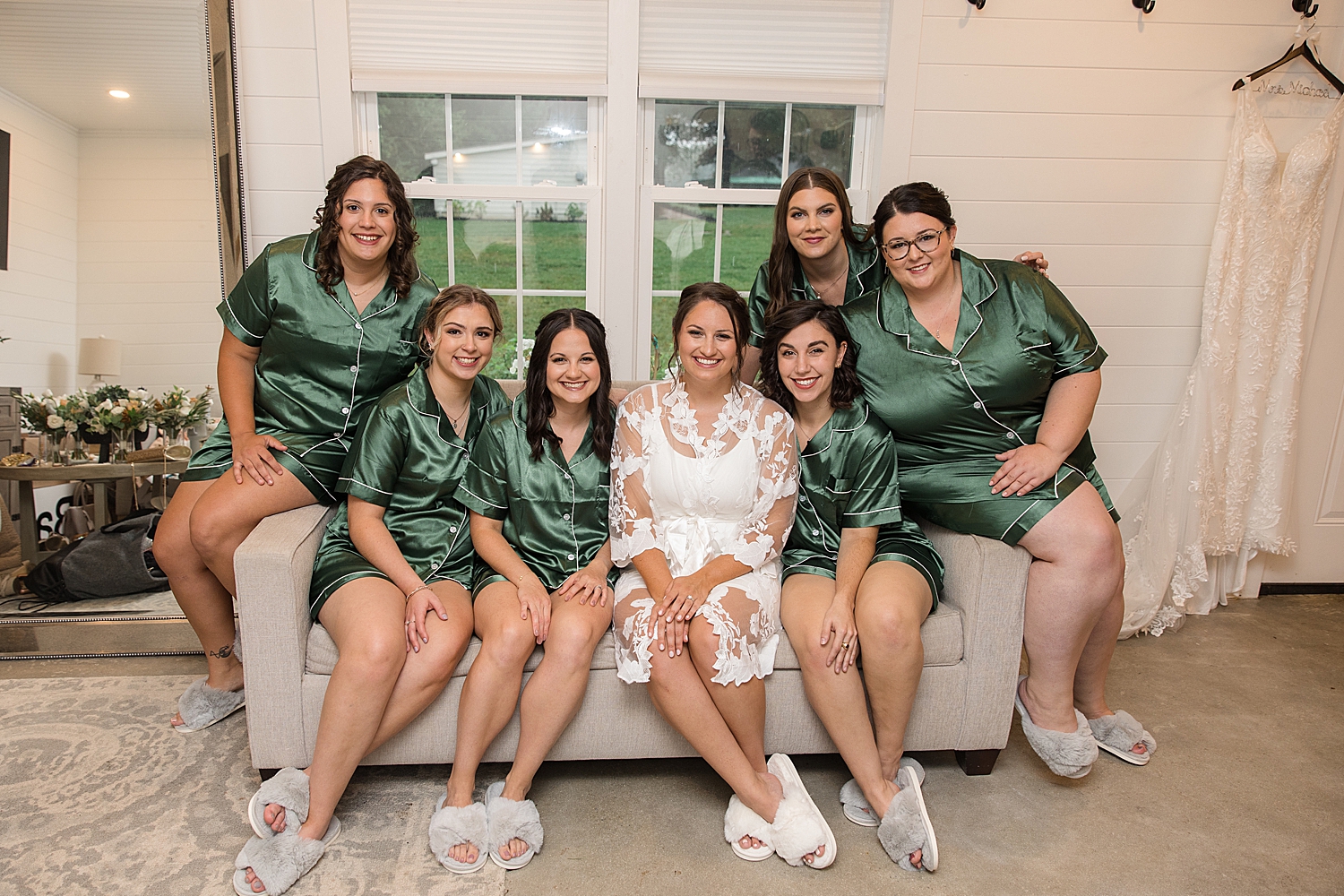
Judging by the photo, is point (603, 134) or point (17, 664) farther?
point (603, 134)

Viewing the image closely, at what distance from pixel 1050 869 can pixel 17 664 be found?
9.33 feet

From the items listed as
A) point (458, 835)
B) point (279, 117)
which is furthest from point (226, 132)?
point (458, 835)

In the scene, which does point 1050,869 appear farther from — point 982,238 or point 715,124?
point 715,124

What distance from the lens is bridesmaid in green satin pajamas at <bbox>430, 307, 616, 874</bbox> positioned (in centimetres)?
171

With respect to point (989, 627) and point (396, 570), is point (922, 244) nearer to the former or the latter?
point (989, 627)

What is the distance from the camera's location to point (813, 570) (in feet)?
6.53

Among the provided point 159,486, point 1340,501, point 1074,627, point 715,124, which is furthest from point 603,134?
point 1340,501

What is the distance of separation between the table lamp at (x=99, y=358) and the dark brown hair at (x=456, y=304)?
1222 millimetres

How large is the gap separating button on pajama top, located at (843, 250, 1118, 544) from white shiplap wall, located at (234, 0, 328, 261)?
1843 mm

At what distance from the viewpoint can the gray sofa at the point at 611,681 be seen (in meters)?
1.76

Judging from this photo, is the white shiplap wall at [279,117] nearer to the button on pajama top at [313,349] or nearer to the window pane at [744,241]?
the button on pajama top at [313,349]

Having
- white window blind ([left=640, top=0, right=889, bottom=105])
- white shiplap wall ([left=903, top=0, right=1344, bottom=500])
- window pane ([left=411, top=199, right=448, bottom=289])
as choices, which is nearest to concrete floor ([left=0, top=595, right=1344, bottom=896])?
white shiplap wall ([left=903, top=0, right=1344, bottom=500])

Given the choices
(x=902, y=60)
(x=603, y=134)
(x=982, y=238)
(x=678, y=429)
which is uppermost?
(x=902, y=60)

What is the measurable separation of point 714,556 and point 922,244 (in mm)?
875
